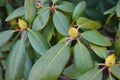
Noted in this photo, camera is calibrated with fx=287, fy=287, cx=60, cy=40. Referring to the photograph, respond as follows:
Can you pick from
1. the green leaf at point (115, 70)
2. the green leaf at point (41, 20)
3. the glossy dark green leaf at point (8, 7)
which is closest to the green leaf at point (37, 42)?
the green leaf at point (41, 20)

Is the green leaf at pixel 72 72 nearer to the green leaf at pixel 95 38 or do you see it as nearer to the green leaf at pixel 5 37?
the green leaf at pixel 95 38

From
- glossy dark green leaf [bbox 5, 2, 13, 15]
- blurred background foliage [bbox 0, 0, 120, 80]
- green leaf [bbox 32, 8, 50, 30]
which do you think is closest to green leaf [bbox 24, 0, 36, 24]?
green leaf [bbox 32, 8, 50, 30]

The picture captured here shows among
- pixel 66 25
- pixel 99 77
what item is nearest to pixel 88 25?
pixel 66 25

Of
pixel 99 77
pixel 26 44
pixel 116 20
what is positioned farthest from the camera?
pixel 116 20

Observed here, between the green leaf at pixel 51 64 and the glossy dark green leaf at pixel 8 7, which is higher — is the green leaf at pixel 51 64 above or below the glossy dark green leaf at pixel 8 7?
below

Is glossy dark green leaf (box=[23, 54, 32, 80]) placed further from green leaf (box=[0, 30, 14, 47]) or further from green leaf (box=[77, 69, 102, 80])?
green leaf (box=[77, 69, 102, 80])

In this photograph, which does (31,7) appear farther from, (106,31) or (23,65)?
(106,31)

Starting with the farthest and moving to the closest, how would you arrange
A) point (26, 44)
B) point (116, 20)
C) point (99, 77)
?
point (116, 20)
point (26, 44)
point (99, 77)
